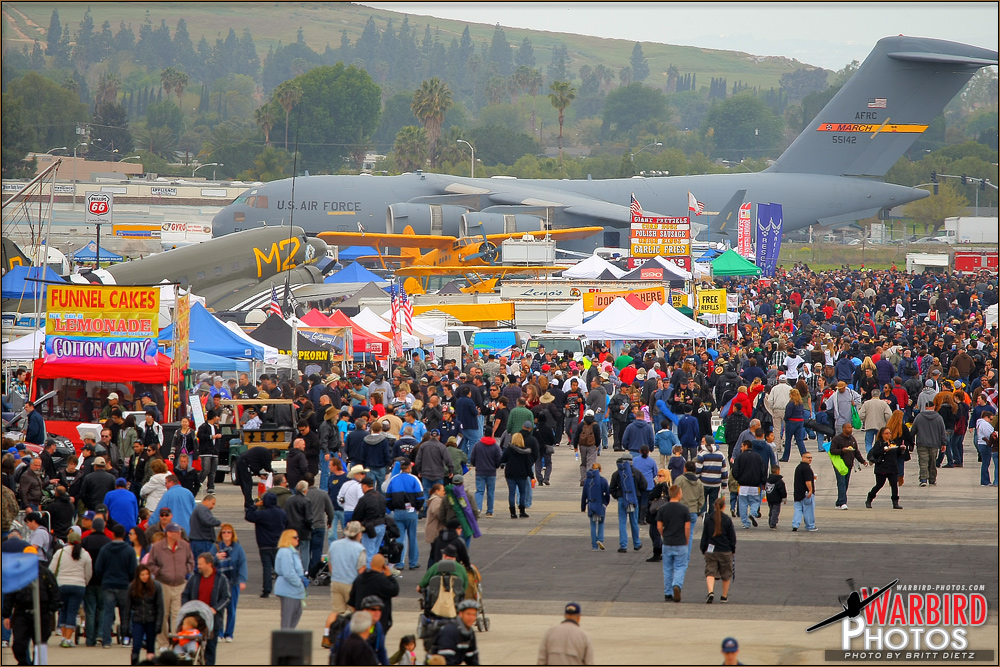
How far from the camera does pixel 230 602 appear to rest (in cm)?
998

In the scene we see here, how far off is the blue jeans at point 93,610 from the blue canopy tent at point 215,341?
34.9 ft

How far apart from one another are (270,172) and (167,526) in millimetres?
131495

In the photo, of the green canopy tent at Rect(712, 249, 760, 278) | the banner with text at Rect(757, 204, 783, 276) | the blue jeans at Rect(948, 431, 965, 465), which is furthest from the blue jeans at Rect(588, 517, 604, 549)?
the banner with text at Rect(757, 204, 783, 276)

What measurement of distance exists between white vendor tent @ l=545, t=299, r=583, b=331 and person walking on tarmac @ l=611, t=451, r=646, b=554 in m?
14.4

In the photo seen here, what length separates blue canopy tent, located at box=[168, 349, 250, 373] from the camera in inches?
792

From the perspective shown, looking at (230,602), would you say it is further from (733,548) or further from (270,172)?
(270,172)

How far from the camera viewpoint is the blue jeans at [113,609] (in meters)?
10.0

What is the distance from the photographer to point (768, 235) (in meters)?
44.6

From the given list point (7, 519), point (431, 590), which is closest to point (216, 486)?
point (7, 519)

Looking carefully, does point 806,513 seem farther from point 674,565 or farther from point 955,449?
point 955,449

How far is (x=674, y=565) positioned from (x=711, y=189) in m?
48.6

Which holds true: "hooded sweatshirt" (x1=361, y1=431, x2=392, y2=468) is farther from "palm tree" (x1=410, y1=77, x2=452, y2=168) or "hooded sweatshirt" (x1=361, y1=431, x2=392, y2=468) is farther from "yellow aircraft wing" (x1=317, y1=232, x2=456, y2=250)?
"palm tree" (x1=410, y1=77, x2=452, y2=168)

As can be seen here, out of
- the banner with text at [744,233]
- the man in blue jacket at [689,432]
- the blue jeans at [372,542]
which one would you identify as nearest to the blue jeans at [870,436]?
the man in blue jacket at [689,432]

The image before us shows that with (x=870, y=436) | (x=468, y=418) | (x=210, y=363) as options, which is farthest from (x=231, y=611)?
(x=870, y=436)
